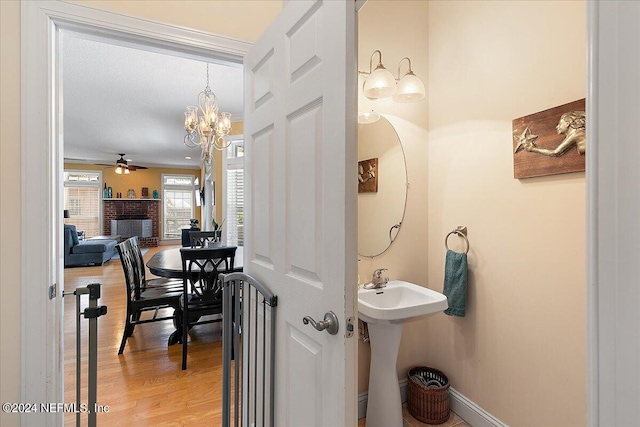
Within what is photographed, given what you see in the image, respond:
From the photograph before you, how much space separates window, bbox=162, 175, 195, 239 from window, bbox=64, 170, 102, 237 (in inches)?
74.6

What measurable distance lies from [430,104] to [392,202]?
0.72m

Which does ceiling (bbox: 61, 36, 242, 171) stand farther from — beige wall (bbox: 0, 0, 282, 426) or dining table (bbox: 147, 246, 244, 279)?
dining table (bbox: 147, 246, 244, 279)

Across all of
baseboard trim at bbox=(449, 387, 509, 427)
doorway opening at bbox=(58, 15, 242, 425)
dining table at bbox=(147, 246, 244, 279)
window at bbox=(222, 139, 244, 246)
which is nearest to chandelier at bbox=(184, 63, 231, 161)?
doorway opening at bbox=(58, 15, 242, 425)

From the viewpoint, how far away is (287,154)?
3.97 ft

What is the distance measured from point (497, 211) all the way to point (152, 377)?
271 cm

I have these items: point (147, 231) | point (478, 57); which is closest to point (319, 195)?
point (478, 57)

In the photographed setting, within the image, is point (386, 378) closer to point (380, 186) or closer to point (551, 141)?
point (380, 186)

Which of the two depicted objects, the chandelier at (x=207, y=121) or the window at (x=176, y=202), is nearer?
the chandelier at (x=207, y=121)

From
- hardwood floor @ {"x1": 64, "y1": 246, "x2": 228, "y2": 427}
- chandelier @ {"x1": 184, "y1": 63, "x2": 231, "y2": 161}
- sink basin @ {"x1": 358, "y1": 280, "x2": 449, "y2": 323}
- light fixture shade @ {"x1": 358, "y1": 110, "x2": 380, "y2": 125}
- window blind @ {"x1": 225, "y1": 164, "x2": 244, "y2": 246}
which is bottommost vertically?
hardwood floor @ {"x1": 64, "y1": 246, "x2": 228, "y2": 427}

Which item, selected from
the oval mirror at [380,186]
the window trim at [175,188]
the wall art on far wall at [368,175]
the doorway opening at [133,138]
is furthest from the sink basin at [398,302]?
the window trim at [175,188]

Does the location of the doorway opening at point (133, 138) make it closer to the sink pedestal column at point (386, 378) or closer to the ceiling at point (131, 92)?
the ceiling at point (131, 92)

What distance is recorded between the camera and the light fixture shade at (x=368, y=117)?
198 cm

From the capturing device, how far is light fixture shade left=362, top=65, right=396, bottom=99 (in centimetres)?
182

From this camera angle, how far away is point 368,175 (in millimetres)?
2062
